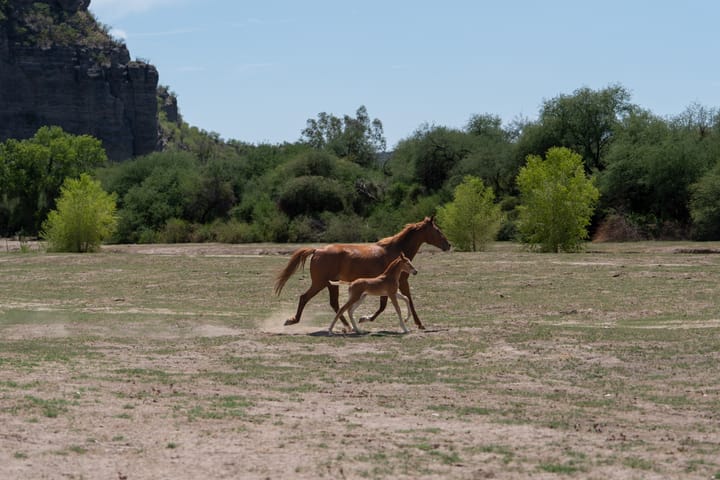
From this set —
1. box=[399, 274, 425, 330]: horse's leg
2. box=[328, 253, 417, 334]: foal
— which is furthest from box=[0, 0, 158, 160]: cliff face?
box=[328, 253, 417, 334]: foal

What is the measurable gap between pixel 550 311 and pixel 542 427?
12696mm

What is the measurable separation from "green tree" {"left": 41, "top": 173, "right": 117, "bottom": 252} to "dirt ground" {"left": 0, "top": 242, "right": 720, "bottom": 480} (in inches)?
1361

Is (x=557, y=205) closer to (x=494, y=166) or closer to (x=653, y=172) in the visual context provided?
(x=653, y=172)

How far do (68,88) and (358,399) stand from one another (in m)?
125

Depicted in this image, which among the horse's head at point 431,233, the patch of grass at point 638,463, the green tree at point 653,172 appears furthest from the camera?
the green tree at point 653,172

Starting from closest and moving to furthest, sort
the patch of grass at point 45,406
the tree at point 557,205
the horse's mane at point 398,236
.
A: the patch of grass at point 45,406, the horse's mane at point 398,236, the tree at point 557,205

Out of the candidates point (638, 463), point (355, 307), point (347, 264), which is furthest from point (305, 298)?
point (638, 463)

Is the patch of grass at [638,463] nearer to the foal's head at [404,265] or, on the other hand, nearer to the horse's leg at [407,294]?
the foal's head at [404,265]

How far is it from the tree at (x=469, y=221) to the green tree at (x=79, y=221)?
61.5ft

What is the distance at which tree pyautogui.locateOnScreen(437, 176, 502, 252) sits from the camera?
52750 mm

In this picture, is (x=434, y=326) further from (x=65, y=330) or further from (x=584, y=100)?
(x=584, y=100)

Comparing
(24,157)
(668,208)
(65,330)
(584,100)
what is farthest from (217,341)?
(24,157)

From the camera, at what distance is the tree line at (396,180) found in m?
65.6

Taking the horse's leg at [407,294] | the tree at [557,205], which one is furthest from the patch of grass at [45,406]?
the tree at [557,205]
